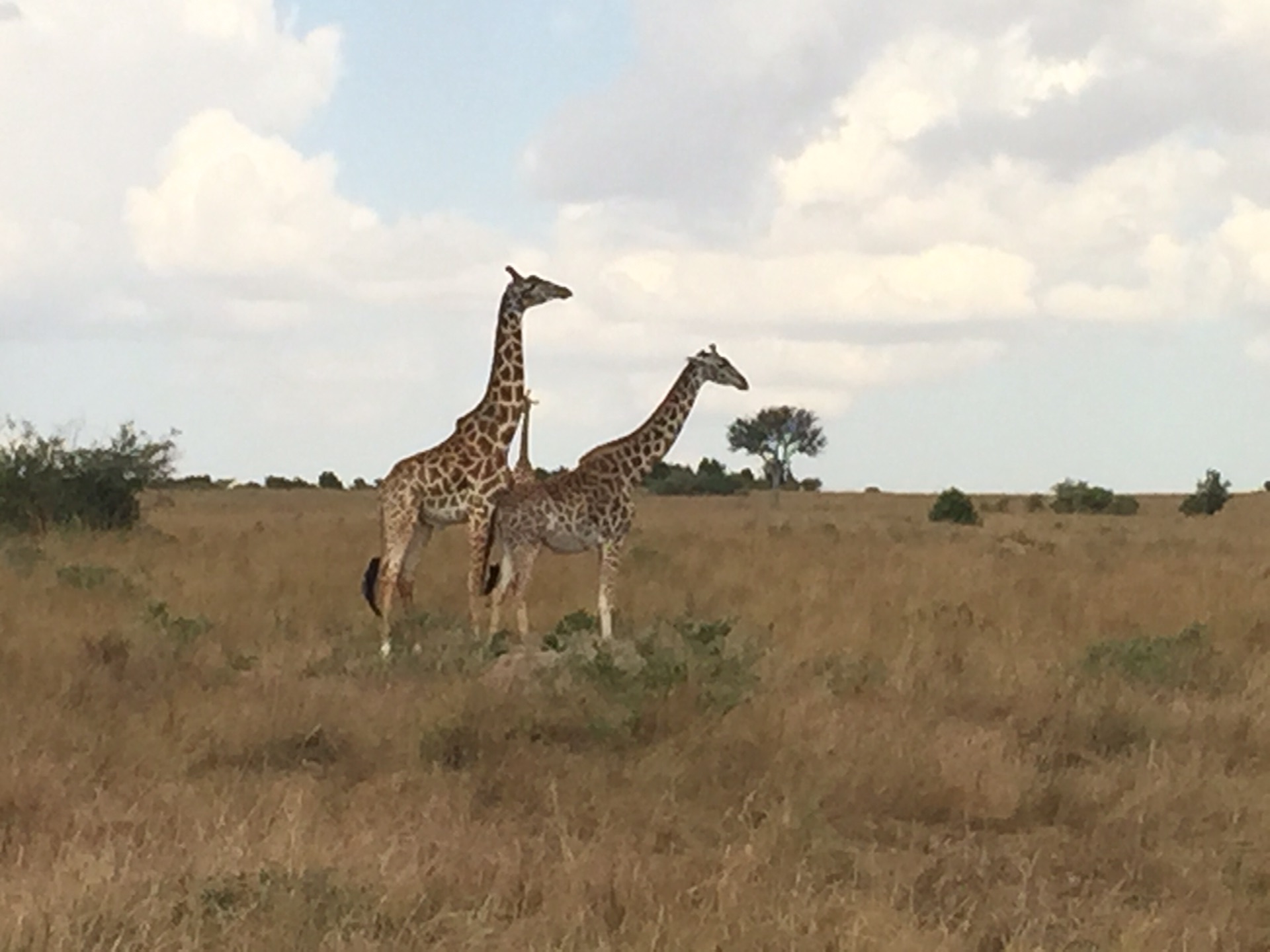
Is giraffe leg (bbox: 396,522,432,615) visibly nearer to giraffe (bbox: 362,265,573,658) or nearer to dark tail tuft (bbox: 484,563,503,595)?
giraffe (bbox: 362,265,573,658)

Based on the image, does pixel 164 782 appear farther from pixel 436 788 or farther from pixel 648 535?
pixel 648 535

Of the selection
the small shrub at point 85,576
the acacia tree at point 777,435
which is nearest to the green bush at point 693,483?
the acacia tree at point 777,435

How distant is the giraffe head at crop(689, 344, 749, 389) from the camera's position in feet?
38.7

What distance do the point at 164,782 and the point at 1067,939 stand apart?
146 inches

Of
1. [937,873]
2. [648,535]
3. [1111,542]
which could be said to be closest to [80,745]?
[937,873]

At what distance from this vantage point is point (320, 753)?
709 centimetres

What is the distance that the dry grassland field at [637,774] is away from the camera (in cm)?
470

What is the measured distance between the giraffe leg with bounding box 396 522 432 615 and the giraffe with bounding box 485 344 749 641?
0.57m

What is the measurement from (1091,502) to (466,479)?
112 feet

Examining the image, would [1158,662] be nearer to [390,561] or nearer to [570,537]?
[570,537]

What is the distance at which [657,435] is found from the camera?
11.7 m

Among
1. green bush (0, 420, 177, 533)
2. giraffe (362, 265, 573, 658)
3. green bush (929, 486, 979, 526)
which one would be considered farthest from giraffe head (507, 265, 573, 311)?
green bush (929, 486, 979, 526)

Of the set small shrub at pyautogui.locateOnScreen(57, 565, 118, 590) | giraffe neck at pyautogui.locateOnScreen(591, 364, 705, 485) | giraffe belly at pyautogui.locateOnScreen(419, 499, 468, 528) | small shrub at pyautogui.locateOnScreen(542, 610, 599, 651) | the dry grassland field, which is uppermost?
giraffe neck at pyautogui.locateOnScreen(591, 364, 705, 485)

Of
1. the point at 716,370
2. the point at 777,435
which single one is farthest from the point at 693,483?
the point at 716,370
